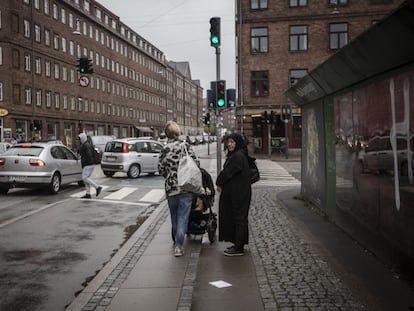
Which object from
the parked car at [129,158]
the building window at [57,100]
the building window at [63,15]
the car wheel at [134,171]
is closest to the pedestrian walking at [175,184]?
the parked car at [129,158]

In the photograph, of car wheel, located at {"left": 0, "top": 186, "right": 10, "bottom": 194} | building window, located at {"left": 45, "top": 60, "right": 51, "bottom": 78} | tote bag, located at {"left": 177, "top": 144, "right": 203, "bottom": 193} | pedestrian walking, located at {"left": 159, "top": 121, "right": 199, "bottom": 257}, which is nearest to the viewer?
tote bag, located at {"left": 177, "top": 144, "right": 203, "bottom": 193}

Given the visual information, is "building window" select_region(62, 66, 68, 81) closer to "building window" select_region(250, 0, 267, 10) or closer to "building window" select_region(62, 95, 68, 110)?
"building window" select_region(62, 95, 68, 110)

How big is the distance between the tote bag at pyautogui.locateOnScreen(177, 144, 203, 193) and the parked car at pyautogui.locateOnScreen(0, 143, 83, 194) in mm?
8736

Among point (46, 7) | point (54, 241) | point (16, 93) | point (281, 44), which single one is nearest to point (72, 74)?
point (46, 7)

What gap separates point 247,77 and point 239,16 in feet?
15.8

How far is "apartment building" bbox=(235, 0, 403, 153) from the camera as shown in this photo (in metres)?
40.8

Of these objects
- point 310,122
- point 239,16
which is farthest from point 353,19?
point 310,122

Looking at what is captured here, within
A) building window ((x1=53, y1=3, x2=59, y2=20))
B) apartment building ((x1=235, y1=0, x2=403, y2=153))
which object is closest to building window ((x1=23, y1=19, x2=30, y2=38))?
building window ((x1=53, y1=3, x2=59, y2=20))

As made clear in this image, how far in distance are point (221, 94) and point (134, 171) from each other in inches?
308

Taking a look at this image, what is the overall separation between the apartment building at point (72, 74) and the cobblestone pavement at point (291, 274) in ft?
76.0

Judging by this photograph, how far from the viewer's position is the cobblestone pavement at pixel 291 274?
4773 mm

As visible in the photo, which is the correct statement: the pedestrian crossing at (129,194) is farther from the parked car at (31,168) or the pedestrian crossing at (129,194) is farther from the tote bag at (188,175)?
the tote bag at (188,175)

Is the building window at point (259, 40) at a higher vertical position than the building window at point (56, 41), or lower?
lower

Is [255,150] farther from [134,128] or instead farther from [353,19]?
[134,128]
